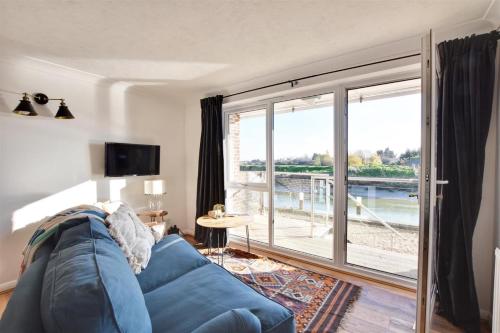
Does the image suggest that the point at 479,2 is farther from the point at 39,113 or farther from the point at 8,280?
the point at 8,280

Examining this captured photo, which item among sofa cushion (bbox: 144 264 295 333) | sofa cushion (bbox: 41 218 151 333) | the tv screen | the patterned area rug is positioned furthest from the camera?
the tv screen

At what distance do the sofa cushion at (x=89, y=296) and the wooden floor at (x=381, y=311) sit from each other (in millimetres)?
1561

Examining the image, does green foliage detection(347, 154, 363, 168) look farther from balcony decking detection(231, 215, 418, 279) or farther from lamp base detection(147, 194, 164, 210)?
lamp base detection(147, 194, 164, 210)

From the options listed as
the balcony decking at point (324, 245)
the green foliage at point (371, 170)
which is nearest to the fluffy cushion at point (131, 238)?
the balcony decking at point (324, 245)

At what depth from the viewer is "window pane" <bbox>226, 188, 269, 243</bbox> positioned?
134 inches

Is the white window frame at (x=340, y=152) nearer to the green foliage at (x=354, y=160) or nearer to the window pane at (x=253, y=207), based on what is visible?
the green foliage at (x=354, y=160)

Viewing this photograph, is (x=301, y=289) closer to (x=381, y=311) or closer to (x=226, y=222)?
(x=381, y=311)

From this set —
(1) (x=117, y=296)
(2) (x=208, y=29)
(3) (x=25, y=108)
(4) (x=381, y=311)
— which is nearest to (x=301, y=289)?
(4) (x=381, y=311)

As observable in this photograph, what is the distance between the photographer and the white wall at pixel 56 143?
2.35m

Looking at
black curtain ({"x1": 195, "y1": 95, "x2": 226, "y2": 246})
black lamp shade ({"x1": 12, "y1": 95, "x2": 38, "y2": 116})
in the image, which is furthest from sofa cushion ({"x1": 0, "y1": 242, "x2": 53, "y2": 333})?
black curtain ({"x1": 195, "y1": 95, "x2": 226, "y2": 246})

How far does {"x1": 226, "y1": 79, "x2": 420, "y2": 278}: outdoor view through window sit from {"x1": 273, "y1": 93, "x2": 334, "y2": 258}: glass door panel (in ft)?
0.04

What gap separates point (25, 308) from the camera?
2.63ft

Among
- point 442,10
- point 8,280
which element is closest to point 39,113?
point 8,280

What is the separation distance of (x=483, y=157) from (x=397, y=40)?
118 cm
